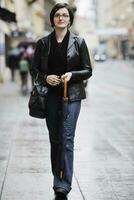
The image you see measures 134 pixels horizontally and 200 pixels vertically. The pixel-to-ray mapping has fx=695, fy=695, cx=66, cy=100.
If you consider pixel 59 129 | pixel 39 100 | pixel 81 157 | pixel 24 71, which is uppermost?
pixel 39 100

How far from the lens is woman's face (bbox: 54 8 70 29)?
703 cm

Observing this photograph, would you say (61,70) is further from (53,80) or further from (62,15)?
(62,15)

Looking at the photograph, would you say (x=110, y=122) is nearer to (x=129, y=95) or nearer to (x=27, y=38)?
(x=129, y=95)

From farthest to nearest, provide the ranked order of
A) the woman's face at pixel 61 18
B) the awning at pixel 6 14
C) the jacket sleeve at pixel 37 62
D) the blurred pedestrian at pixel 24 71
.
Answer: the blurred pedestrian at pixel 24 71, the awning at pixel 6 14, the jacket sleeve at pixel 37 62, the woman's face at pixel 61 18

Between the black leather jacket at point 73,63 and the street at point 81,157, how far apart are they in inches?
44.6

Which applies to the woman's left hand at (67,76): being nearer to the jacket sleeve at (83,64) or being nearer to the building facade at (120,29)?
the jacket sleeve at (83,64)

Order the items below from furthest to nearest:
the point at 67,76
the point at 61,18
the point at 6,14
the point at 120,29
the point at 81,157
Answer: the point at 120,29 < the point at 6,14 < the point at 81,157 < the point at 61,18 < the point at 67,76

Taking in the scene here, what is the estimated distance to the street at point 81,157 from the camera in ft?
24.8

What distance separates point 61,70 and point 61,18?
525 millimetres

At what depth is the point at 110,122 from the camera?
1526 cm

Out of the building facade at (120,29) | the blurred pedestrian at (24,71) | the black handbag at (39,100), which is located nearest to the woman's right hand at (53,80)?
the black handbag at (39,100)

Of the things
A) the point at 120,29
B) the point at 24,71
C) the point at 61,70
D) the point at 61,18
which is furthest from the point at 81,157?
the point at 120,29

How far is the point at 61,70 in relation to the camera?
7.06 metres

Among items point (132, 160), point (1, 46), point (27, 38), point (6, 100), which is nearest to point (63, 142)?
point (132, 160)
